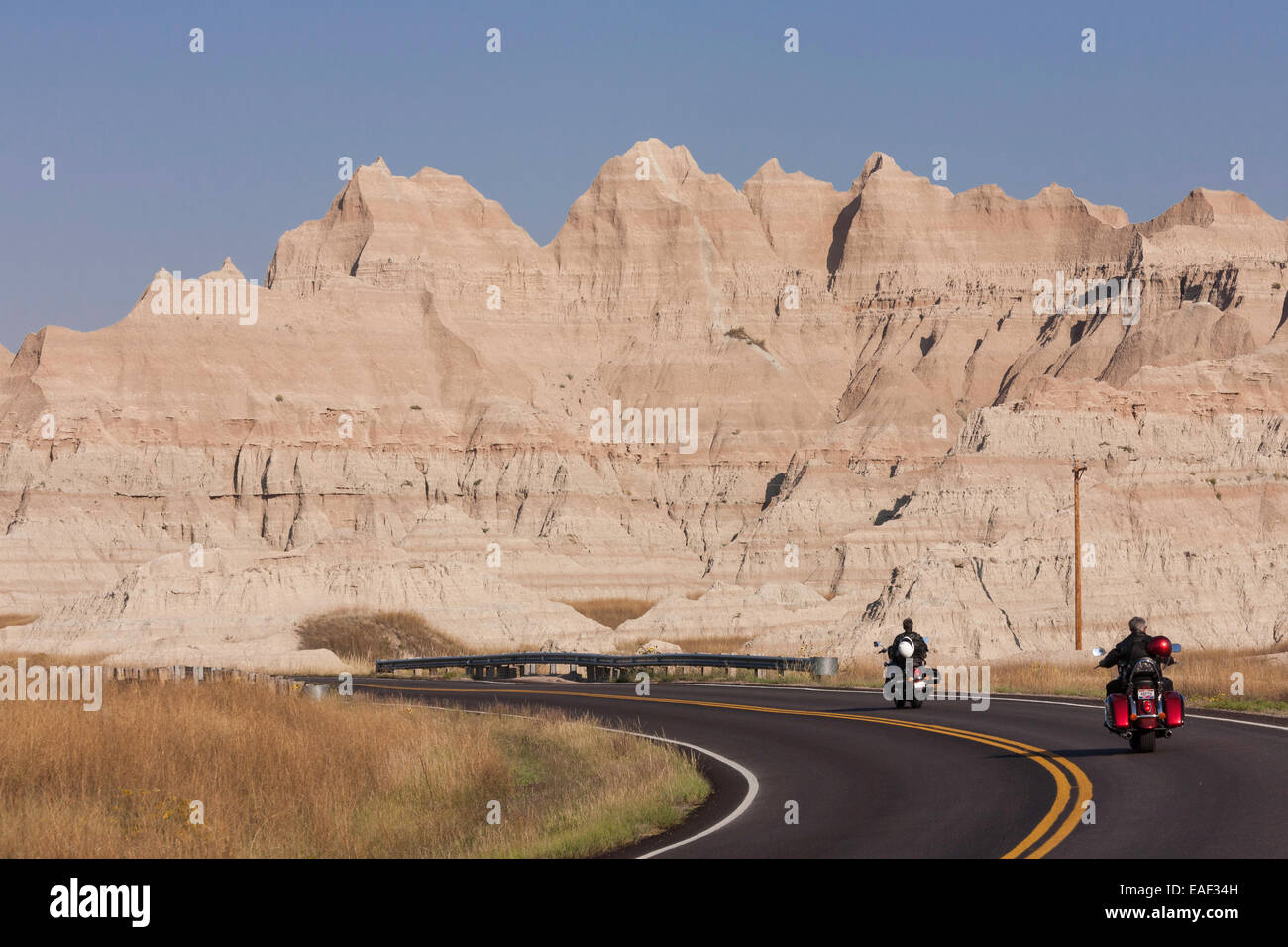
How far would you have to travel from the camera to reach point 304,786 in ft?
58.3

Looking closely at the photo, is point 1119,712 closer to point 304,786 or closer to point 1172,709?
point 1172,709

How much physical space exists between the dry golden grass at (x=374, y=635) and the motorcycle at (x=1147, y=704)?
5175 centimetres

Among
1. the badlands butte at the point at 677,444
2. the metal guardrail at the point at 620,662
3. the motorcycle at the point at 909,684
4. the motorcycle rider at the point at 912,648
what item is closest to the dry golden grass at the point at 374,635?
the badlands butte at the point at 677,444

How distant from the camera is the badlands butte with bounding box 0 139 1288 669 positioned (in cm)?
6656

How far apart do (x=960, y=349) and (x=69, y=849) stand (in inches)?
6093

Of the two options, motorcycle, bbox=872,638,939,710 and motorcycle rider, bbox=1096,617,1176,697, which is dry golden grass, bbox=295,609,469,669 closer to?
motorcycle, bbox=872,638,939,710

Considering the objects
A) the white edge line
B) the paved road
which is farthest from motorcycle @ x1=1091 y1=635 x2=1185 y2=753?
the white edge line

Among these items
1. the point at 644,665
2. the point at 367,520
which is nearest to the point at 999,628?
the point at 644,665

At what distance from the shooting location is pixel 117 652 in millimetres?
61500

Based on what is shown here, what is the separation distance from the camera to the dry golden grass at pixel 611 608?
362 ft

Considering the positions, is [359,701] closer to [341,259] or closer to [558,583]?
[558,583]

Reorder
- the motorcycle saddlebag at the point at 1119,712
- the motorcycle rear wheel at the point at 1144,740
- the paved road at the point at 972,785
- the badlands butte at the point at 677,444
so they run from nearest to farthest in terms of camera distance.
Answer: the paved road at the point at 972,785
the motorcycle rear wheel at the point at 1144,740
the motorcycle saddlebag at the point at 1119,712
the badlands butte at the point at 677,444

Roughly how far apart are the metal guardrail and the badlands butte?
413 inches

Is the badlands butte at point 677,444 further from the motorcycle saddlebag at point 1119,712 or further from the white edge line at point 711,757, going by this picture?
the motorcycle saddlebag at point 1119,712
